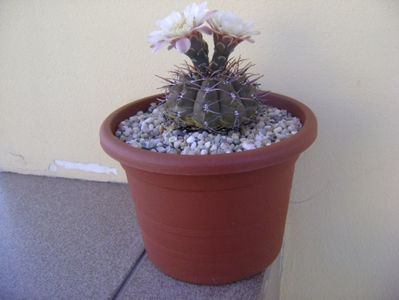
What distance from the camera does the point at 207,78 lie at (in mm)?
632

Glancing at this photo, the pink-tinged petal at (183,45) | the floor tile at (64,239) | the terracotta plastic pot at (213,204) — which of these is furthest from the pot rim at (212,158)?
the floor tile at (64,239)

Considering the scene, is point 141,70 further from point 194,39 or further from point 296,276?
point 296,276

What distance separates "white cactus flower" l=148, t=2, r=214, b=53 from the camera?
0.59 metres

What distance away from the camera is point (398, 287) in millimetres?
955

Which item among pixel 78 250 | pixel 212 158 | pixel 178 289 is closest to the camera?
pixel 212 158

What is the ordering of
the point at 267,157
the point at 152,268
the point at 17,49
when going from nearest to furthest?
the point at 267,157 < the point at 152,268 < the point at 17,49

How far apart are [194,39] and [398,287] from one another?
806mm

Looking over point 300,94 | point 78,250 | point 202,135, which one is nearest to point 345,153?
point 300,94

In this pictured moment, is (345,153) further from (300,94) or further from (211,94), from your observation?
(211,94)

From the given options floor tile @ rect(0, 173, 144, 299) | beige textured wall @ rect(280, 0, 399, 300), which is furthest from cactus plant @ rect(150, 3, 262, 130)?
floor tile @ rect(0, 173, 144, 299)

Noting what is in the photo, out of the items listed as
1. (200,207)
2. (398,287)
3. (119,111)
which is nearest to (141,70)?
(119,111)

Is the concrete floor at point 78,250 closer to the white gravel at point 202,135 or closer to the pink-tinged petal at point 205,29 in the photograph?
the white gravel at point 202,135

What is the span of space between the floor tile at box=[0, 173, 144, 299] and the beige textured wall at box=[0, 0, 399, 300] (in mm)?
87

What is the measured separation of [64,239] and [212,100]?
0.51 m
